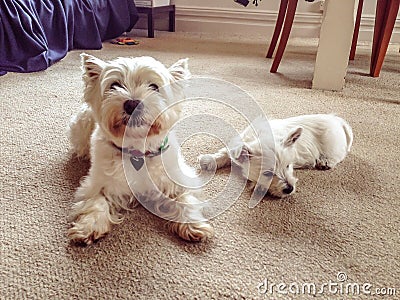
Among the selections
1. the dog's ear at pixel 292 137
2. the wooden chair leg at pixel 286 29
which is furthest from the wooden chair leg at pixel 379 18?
the dog's ear at pixel 292 137

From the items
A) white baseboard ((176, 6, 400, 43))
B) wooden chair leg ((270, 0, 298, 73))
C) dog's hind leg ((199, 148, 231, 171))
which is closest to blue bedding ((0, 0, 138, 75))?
white baseboard ((176, 6, 400, 43))

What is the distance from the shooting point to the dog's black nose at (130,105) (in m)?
1.01

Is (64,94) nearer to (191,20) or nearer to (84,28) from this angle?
(84,28)

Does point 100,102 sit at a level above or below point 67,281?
above

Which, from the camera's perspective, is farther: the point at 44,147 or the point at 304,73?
the point at 304,73

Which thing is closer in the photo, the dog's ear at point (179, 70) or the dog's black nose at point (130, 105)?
the dog's black nose at point (130, 105)

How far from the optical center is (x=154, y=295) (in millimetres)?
852

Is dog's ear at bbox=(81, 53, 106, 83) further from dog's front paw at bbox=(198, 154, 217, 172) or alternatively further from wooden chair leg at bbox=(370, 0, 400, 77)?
wooden chair leg at bbox=(370, 0, 400, 77)

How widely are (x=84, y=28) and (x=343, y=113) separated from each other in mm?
1942

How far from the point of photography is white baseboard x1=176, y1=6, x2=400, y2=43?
3830 mm

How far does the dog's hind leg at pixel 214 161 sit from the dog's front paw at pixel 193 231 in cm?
36

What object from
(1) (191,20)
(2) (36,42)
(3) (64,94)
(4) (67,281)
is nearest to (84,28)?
(2) (36,42)

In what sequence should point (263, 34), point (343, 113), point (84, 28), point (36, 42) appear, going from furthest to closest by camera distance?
point (263, 34)
point (84, 28)
point (36, 42)
point (343, 113)

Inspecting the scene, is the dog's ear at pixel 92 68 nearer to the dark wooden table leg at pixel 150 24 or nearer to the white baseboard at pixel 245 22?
the dark wooden table leg at pixel 150 24
